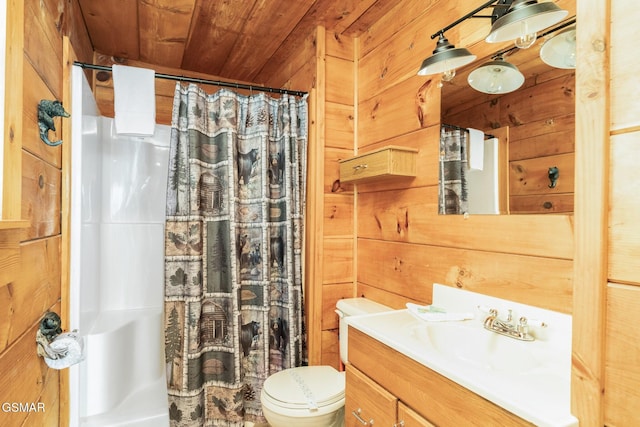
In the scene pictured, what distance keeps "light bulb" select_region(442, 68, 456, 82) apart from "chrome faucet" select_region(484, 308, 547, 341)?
93 centimetres

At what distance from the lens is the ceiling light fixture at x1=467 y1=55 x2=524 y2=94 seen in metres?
1.24

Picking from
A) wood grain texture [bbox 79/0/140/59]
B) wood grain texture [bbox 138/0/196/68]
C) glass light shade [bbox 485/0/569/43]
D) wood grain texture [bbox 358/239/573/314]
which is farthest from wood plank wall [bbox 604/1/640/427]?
wood grain texture [bbox 79/0/140/59]

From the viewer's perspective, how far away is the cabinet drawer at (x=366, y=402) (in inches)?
44.3

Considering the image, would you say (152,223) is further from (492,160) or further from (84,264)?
(492,160)

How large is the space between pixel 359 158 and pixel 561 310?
111 centimetres

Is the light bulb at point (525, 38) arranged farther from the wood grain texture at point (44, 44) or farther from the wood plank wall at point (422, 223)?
the wood grain texture at point (44, 44)

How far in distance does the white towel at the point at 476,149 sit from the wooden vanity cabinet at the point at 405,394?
2.60ft

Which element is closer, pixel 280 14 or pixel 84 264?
pixel 84 264

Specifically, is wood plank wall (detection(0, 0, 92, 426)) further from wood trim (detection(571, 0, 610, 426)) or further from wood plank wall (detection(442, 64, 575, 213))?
wood plank wall (detection(442, 64, 575, 213))

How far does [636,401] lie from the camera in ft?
1.97

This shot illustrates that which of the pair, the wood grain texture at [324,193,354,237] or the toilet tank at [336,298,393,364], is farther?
the wood grain texture at [324,193,354,237]

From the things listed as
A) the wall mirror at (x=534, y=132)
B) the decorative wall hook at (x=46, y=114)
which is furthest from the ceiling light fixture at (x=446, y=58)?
the decorative wall hook at (x=46, y=114)

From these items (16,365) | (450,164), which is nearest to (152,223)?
(16,365)

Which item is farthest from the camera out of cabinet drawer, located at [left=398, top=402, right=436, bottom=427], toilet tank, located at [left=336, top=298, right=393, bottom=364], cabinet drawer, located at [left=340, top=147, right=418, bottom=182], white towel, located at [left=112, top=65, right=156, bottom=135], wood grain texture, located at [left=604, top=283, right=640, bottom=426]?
toilet tank, located at [left=336, top=298, right=393, bottom=364]
